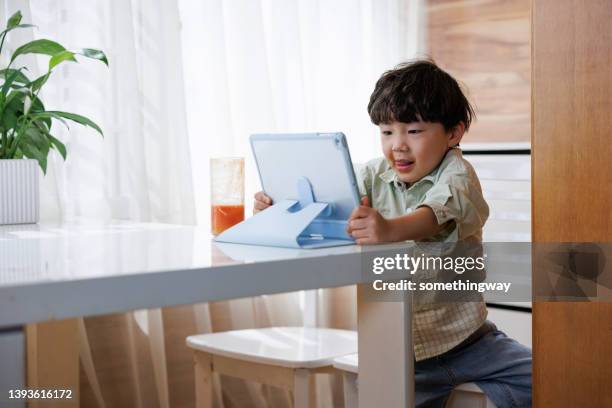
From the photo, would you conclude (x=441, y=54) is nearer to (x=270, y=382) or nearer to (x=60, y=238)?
(x=270, y=382)

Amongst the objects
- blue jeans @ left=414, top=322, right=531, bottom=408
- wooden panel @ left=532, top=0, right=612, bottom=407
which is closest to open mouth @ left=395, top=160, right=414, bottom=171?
wooden panel @ left=532, top=0, right=612, bottom=407

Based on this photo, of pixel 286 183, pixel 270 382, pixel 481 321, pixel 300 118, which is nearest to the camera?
pixel 286 183

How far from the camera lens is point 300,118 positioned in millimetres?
2869

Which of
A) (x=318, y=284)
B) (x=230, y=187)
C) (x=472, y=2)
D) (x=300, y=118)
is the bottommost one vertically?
(x=318, y=284)

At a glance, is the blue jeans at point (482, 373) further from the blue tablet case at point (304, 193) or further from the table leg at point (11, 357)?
the table leg at point (11, 357)

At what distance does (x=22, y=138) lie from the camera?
6.05 feet

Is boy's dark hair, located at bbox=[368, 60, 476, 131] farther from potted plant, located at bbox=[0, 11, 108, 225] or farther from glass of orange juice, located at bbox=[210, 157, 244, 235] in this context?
potted plant, located at bbox=[0, 11, 108, 225]

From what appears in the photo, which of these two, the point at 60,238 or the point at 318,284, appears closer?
the point at 318,284

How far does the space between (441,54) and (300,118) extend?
0.75m

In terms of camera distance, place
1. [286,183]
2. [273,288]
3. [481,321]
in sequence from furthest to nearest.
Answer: [481,321]
[286,183]
[273,288]

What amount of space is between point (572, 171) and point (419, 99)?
37 cm

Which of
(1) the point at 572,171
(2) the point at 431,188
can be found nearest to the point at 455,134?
(2) the point at 431,188

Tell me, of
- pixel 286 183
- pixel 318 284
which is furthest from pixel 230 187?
pixel 318 284

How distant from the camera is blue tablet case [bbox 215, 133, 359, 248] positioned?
4.13 feet
